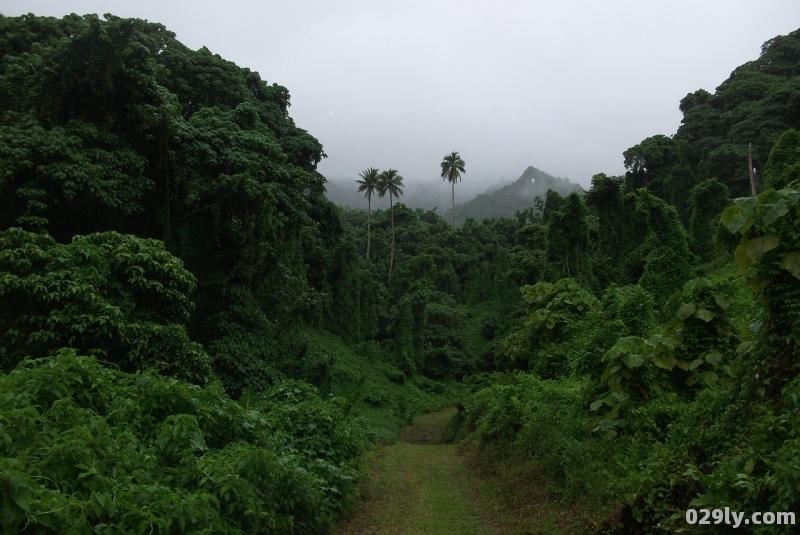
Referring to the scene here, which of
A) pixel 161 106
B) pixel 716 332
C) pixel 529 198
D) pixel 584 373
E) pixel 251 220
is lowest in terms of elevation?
pixel 584 373

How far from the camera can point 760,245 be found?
4809 mm

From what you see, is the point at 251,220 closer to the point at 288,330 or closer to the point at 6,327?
the point at 288,330

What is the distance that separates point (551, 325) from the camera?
14094 millimetres

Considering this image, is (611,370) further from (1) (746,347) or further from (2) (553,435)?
(1) (746,347)

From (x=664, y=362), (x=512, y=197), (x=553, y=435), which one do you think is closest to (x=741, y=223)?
(x=664, y=362)

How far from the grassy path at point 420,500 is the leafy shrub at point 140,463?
650 mm

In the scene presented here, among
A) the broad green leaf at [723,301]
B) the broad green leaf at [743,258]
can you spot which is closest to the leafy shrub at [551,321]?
the broad green leaf at [723,301]

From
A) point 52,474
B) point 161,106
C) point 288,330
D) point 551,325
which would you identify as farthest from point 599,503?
point 161,106

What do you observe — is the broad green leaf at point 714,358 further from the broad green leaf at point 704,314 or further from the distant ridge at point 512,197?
the distant ridge at point 512,197

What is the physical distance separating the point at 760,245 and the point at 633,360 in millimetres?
2575

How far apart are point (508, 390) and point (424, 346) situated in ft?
80.4

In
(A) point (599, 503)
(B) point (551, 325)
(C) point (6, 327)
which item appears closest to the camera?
(A) point (599, 503)

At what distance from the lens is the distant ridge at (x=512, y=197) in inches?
4154

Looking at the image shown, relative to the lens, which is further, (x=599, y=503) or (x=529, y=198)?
(x=529, y=198)
